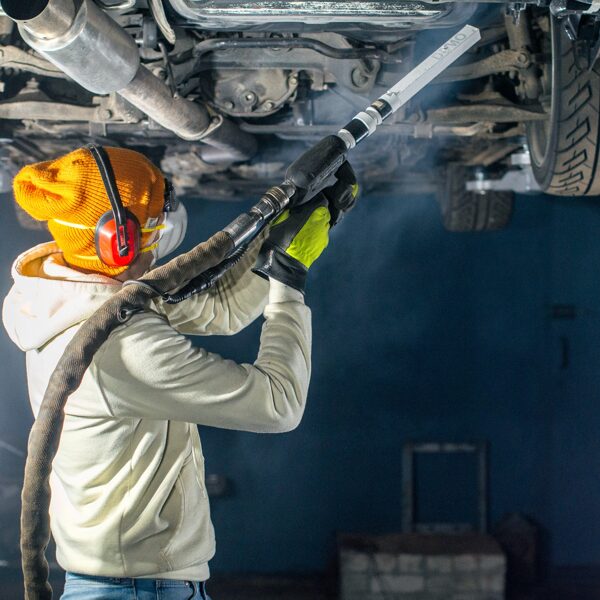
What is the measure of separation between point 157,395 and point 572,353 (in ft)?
14.6

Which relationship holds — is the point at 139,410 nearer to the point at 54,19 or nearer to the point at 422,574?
the point at 54,19

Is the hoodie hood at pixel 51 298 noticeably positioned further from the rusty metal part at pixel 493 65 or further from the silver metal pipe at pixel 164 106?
the rusty metal part at pixel 493 65

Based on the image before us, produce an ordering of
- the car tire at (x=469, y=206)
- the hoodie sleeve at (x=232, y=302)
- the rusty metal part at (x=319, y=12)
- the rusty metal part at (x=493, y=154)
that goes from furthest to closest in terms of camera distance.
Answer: the car tire at (x=469, y=206) → the rusty metal part at (x=493, y=154) → the rusty metal part at (x=319, y=12) → the hoodie sleeve at (x=232, y=302)

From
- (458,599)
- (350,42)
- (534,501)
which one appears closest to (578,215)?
(534,501)

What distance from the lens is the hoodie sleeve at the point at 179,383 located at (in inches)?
56.4

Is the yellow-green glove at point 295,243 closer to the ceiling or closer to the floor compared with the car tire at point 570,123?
closer to the floor

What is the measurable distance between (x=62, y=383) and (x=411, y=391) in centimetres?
434

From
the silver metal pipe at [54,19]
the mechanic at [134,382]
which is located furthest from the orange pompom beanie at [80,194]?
the silver metal pipe at [54,19]

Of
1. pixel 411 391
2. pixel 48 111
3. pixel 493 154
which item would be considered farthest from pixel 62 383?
pixel 411 391

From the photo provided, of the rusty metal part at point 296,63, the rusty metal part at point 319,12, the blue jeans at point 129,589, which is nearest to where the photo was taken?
the blue jeans at point 129,589

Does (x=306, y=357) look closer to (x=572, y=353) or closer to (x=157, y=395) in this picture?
(x=157, y=395)

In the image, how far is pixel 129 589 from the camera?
1.62 metres

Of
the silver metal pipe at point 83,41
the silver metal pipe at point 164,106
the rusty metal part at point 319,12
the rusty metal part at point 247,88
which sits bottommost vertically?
the silver metal pipe at point 83,41

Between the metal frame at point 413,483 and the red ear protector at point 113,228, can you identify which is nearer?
the red ear protector at point 113,228
